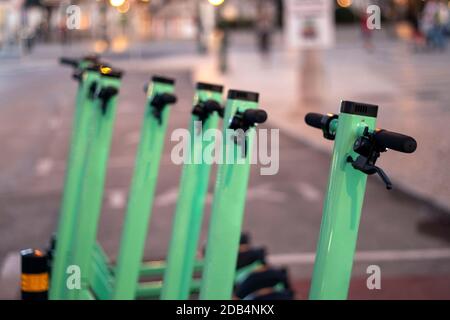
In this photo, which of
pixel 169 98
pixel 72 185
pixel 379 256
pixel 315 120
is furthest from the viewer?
pixel 379 256

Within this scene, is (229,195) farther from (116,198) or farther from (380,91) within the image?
(380,91)

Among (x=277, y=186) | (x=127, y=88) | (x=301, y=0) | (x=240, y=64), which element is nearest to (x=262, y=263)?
(x=277, y=186)

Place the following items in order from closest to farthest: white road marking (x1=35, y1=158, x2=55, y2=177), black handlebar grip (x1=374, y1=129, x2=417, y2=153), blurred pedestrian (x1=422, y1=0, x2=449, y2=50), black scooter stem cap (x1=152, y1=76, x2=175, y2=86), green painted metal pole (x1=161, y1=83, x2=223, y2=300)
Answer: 1. black handlebar grip (x1=374, y1=129, x2=417, y2=153)
2. green painted metal pole (x1=161, y1=83, x2=223, y2=300)
3. black scooter stem cap (x1=152, y1=76, x2=175, y2=86)
4. white road marking (x1=35, y1=158, x2=55, y2=177)
5. blurred pedestrian (x1=422, y1=0, x2=449, y2=50)

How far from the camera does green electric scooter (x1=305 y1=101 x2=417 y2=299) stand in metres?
2.53

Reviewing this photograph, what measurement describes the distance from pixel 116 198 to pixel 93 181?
470cm

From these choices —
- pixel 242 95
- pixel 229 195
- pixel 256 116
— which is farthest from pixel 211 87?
pixel 256 116

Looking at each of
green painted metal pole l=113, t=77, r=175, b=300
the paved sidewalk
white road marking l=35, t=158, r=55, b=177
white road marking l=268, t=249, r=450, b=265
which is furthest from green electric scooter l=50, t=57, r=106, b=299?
white road marking l=35, t=158, r=55, b=177

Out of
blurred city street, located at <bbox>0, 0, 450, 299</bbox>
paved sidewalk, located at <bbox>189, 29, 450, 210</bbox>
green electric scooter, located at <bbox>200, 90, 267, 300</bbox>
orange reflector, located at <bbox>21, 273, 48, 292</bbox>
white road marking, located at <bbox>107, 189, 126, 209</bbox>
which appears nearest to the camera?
green electric scooter, located at <bbox>200, 90, 267, 300</bbox>

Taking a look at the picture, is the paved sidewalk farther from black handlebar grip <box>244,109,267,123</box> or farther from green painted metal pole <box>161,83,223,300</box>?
black handlebar grip <box>244,109,267,123</box>

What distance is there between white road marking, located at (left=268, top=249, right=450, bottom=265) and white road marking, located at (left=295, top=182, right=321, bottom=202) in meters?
2.24

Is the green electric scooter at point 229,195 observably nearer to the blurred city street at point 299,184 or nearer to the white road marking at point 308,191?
the blurred city street at point 299,184

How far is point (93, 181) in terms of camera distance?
461 cm

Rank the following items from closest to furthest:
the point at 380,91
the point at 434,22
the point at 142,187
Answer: the point at 142,187, the point at 380,91, the point at 434,22
